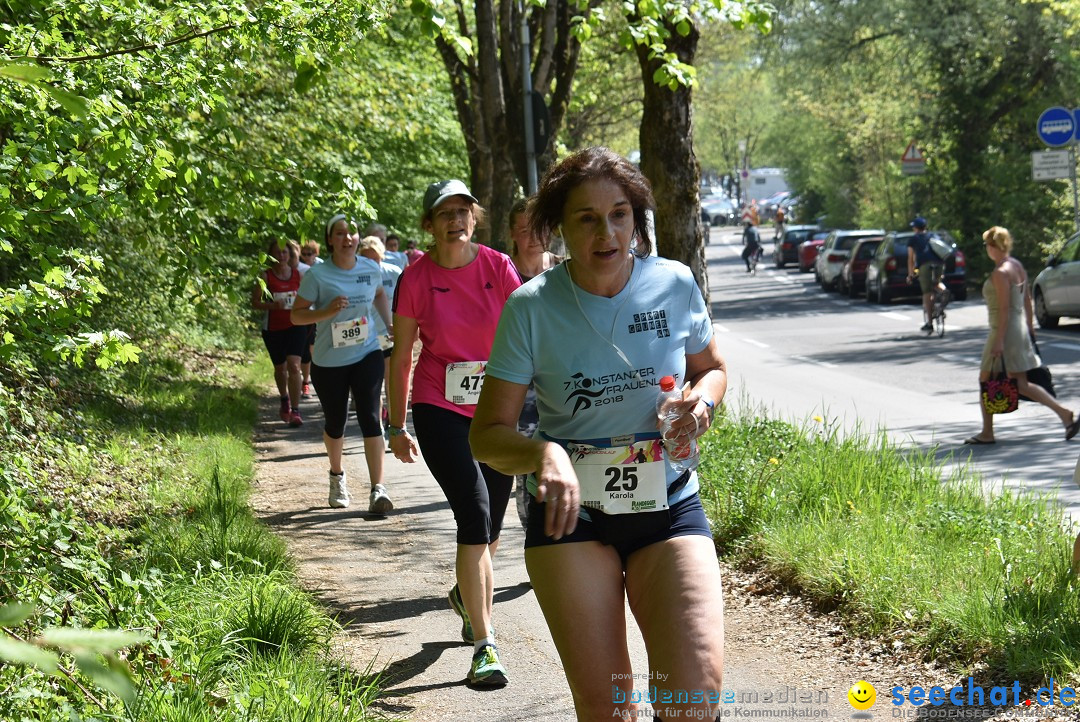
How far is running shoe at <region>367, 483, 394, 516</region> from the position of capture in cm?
884

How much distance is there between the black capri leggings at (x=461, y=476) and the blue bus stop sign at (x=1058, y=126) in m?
20.5

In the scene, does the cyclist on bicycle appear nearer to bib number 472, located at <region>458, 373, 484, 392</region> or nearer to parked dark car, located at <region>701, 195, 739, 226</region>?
bib number 472, located at <region>458, 373, 484, 392</region>

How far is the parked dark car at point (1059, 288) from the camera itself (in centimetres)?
2102

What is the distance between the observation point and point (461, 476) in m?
5.34

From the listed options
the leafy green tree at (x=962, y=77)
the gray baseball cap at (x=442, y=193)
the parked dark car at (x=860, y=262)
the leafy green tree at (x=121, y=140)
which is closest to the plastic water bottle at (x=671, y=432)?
the gray baseball cap at (x=442, y=193)

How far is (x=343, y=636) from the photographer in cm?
599

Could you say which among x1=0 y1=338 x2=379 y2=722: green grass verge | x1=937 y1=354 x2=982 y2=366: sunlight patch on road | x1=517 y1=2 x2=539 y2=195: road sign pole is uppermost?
x1=517 y1=2 x2=539 y2=195: road sign pole

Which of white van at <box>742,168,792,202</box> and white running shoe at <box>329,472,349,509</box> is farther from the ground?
white van at <box>742,168,792,202</box>

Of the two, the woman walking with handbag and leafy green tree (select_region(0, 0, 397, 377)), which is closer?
leafy green tree (select_region(0, 0, 397, 377))

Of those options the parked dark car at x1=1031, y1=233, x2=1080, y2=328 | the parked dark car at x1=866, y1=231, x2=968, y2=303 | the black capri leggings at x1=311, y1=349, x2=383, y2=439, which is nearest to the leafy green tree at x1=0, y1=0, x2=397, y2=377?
the black capri leggings at x1=311, y1=349, x2=383, y2=439

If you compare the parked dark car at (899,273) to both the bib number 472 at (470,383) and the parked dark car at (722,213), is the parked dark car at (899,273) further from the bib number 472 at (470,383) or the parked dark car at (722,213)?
the parked dark car at (722,213)

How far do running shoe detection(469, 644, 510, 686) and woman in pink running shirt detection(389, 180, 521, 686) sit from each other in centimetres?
24

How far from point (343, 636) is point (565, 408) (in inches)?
123

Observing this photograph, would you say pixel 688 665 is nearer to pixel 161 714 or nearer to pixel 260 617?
pixel 161 714
